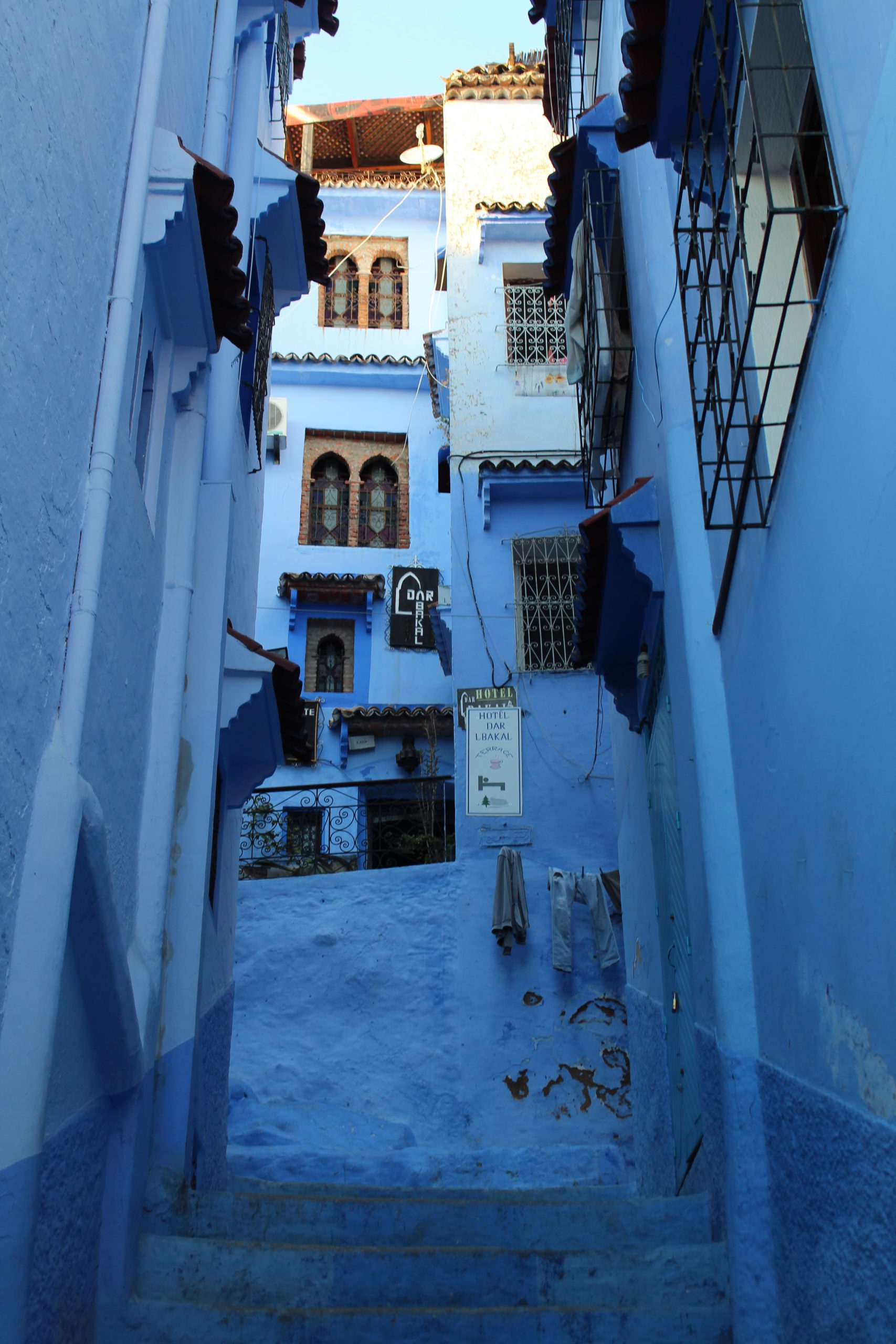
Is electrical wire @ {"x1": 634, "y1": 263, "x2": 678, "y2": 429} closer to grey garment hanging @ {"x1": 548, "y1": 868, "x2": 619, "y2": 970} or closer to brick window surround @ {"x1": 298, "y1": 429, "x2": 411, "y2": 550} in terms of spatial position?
grey garment hanging @ {"x1": 548, "y1": 868, "x2": 619, "y2": 970}

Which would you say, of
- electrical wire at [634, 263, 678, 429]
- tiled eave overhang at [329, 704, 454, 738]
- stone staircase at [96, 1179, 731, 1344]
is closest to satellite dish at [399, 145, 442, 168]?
tiled eave overhang at [329, 704, 454, 738]

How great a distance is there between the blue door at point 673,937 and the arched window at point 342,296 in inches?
689

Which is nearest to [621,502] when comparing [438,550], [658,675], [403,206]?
[658,675]

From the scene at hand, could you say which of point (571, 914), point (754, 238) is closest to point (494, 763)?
point (571, 914)

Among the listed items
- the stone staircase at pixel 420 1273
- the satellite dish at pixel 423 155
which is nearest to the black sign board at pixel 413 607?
the satellite dish at pixel 423 155

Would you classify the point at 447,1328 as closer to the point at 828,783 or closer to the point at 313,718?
the point at 828,783

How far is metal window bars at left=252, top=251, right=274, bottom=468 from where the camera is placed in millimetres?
8508

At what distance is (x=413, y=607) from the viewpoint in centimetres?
1939

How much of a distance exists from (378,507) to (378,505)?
0.04 metres

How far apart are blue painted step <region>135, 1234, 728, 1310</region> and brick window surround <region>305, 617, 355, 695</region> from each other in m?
14.7

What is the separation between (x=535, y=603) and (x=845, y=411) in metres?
10.4

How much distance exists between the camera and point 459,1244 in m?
4.73

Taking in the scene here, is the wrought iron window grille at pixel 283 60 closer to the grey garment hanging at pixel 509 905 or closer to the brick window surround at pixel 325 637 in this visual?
the grey garment hanging at pixel 509 905

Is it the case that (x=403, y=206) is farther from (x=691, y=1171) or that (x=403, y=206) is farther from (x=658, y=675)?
(x=691, y=1171)
